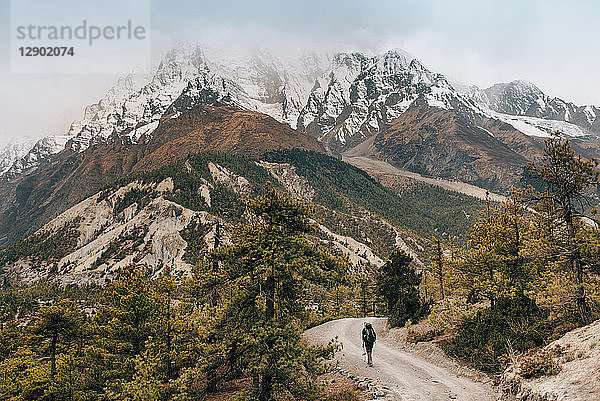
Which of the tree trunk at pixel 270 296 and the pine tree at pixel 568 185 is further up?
the pine tree at pixel 568 185

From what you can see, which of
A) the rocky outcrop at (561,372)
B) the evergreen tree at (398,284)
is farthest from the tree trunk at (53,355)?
the rocky outcrop at (561,372)

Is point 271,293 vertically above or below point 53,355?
above

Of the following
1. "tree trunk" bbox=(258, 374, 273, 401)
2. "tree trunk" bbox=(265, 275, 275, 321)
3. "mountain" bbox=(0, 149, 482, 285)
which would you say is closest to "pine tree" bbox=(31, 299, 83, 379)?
"tree trunk" bbox=(265, 275, 275, 321)

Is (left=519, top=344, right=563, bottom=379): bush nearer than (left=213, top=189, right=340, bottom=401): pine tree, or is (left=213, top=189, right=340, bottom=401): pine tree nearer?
(left=519, top=344, right=563, bottom=379): bush

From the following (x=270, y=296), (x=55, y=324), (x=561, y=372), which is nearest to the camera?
(x=561, y=372)

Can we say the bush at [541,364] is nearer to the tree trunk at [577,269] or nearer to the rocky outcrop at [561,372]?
the rocky outcrop at [561,372]

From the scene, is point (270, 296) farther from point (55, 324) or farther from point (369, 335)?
point (55, 324)

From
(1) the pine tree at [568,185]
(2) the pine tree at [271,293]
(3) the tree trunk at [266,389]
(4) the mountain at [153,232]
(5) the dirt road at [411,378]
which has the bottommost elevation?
(5) the dirt road at [411,378]

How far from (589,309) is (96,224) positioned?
181 m

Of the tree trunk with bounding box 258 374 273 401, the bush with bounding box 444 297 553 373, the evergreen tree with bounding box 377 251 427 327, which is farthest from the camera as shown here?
the evergreen tree with bounding box 377 251 427 327

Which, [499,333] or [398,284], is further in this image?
[398,284]

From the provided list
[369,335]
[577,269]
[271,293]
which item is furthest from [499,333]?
[271,293]

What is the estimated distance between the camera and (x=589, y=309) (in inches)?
657

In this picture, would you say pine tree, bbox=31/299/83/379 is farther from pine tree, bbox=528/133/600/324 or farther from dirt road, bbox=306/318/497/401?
pine tree, bbox=528/133/600/324
